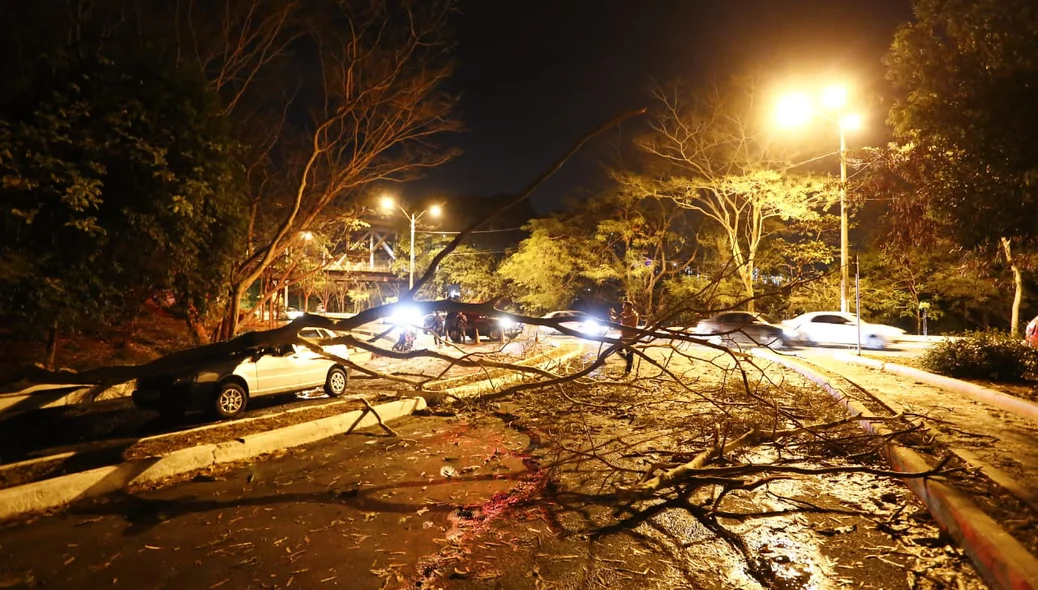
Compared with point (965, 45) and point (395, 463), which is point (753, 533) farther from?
point (965, 45)

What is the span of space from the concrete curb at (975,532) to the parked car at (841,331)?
619 inches

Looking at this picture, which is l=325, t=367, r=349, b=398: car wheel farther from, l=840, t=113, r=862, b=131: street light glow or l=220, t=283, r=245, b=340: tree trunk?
l=840, t=113, r=862, b=131: street light glow

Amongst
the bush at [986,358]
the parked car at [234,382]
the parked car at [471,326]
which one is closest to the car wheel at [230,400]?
the parked car at [234,382]

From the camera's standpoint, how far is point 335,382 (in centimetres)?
1144

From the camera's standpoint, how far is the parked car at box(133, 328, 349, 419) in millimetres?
8859

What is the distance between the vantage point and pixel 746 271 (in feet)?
88.4

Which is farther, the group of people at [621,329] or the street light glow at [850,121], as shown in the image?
the street light glow at [850,121]

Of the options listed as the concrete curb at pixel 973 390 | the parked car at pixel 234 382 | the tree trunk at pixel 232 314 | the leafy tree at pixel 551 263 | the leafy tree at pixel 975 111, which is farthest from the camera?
the leafy tree at pixel 551 263

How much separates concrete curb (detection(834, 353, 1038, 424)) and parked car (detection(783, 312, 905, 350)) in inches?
247

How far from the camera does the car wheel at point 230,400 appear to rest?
9156mm

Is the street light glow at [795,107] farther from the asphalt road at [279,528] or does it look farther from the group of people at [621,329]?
the asphalt road at [279,528]

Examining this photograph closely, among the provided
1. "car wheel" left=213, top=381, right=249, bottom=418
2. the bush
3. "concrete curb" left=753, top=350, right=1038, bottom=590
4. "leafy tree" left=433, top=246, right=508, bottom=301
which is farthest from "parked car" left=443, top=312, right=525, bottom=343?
"concrete curb" left=753, top=350, right=1038, bottom=590

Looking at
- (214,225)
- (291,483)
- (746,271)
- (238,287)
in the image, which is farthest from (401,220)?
(291,483)

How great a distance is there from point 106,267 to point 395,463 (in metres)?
7.03
